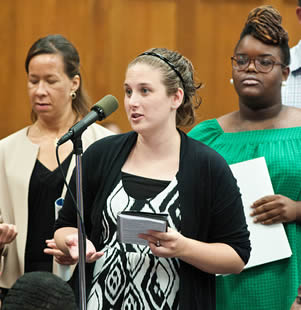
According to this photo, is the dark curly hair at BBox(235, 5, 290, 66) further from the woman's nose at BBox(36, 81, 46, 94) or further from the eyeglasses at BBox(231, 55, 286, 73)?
the woman's nose at BBox(36, 81, 46, 94)

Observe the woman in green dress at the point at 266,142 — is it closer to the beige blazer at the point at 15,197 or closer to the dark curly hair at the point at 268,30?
the dark curly hair at the point at 268,30

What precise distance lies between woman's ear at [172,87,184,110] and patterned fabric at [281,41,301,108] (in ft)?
3.70

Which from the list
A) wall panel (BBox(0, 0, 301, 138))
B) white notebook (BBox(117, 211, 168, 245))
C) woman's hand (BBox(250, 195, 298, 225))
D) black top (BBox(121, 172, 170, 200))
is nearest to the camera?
white notebook (BBox(117, 211, 168, 245))

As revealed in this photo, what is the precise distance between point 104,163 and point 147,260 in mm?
380

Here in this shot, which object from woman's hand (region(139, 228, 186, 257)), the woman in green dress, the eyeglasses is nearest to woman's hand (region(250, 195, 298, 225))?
the woman in green dress

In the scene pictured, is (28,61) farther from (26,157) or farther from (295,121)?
(295,121)

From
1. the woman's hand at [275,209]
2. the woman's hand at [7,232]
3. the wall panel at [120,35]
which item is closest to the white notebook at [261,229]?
the woman's hand at [275,209]

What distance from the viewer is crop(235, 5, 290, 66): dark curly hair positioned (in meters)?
2.72

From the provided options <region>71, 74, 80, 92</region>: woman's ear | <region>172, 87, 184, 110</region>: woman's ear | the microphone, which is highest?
<region>71, 74, 80, 92</region>: woman's ear

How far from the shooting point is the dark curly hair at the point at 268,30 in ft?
8.94

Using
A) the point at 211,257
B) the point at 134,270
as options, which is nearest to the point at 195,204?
the point at 211,257

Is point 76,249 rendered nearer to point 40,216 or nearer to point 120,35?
point 40,216

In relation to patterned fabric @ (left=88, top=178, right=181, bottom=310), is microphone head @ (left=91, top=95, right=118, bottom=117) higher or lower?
higher

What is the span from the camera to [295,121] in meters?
2.79
